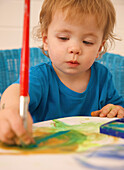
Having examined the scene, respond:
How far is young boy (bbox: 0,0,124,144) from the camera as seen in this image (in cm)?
72

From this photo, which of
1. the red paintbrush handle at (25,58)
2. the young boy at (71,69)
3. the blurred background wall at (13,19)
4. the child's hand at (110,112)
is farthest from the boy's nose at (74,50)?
the blurred background wall at (13,19)

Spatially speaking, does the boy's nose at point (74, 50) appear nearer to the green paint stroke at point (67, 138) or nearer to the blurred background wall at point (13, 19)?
the green paint stroke at point (67, 138)

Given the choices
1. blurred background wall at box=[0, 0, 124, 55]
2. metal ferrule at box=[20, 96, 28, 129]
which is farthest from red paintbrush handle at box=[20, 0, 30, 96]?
blurred background wall at box=[0, 0, 124, 55]

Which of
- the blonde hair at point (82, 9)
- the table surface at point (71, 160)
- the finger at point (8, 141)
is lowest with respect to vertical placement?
the table surface at point (71, 160)

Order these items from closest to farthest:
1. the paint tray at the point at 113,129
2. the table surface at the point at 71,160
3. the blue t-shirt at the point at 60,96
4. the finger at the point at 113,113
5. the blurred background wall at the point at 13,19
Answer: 1. the table surface at the point at 71,160
2. the paint tray at the point at 113,129
3. the finger at the point at 113,113
4. the blue t-shirt at the point at 60,96
5. the blurred background wall at the point at 13,19

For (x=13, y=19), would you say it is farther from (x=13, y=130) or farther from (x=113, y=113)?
(x=13, y=130)

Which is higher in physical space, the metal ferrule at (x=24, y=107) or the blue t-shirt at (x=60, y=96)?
the metal ferrule at (x=24, y=107)

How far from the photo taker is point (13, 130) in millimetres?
365

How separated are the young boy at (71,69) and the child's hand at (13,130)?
0.51ft

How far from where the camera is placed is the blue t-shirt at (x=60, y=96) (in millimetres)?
808

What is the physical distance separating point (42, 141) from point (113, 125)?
0.18 meters

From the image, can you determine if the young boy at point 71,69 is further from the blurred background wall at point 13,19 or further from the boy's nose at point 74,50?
the blurred background wall at point 13,19

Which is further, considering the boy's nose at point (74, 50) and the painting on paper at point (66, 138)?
the boy's nose at point (74, 50)

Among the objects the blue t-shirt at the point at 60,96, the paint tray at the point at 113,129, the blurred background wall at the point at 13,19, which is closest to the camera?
the paint tray at the point at 113,129
